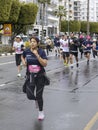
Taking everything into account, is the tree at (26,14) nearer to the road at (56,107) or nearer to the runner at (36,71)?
the road at (56,107)

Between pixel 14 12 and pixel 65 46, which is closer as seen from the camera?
pixel 65 46

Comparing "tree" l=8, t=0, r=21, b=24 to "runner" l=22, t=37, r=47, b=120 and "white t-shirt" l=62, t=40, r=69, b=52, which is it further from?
"runner" l=22, t=37, r=47, b=120

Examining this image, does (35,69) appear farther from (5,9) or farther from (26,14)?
(26,14)

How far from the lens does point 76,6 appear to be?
172 meters

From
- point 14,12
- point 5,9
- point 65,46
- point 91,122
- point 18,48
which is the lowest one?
point 65,46

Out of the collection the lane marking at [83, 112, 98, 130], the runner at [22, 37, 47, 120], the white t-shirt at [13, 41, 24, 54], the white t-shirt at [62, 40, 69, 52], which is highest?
the runner at [22, 37, 47, 120]

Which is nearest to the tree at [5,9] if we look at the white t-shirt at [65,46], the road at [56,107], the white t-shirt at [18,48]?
the white t-shirt at [65,46]

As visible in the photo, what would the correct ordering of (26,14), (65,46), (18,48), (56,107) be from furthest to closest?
(26,14), (65,46), (18,48), (56,107)

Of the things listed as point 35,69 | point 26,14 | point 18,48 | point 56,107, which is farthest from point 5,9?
point 35,69

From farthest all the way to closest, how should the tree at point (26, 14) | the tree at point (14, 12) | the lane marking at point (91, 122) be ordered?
the tree at point (26, 14), the tree at point (14, 12), the lane marking at point (91, 122)

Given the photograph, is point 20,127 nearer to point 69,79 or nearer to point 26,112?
point 26,112

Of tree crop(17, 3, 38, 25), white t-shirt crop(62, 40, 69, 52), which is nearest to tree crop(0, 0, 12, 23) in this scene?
tree crop(17, 3, 38, 25)

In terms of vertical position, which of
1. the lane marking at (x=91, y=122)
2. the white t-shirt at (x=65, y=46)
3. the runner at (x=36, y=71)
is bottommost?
the white t-shirt at (x=65, y=46)

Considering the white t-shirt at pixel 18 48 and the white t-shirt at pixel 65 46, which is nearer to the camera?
the white t-shirt at pixel 18 48
